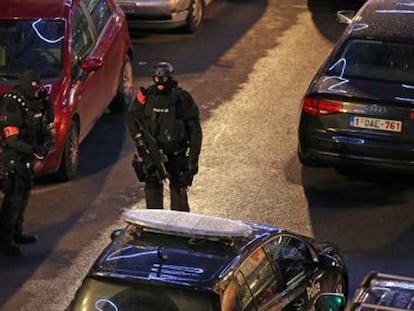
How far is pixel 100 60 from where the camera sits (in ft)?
41.5

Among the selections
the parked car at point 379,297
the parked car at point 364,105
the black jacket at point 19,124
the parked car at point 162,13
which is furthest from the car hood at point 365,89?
the parked car at point 162,13

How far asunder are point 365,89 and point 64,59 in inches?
121

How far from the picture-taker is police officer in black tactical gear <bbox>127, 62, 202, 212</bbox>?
10.3 metres

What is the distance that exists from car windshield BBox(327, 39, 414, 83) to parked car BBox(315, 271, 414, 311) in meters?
4.78

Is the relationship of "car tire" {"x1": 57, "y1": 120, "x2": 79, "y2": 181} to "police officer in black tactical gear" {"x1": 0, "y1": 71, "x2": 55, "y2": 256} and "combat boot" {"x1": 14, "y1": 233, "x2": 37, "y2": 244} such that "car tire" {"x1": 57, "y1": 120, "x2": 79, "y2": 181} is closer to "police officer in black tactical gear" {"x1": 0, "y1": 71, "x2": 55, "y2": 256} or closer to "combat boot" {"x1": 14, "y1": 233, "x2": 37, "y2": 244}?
"combat boot" {"x1": 14, "y1": 233, "x2": 37, "y2": 244}

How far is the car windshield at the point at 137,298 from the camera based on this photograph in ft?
23.5

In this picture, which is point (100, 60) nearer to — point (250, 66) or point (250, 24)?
point (250, 66)

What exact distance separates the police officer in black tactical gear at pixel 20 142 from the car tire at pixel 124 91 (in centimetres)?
376

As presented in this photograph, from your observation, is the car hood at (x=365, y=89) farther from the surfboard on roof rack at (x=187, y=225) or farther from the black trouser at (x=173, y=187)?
the surfboard on roof rack at (x=187, y=225)

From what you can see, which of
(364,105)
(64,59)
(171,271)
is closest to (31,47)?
(64,59)

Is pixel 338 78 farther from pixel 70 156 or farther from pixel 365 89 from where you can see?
pixel 70 156

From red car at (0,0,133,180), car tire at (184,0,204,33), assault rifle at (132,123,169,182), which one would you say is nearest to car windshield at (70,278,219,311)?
assault rifle at (132,123,169,182)

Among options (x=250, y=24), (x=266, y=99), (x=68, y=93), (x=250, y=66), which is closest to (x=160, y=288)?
(x=68, y=93)

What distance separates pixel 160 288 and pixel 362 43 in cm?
582
